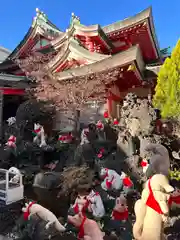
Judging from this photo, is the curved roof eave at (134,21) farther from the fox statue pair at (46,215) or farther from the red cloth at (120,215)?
the fox statue pair at (46,215)

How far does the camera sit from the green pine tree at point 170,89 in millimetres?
6090

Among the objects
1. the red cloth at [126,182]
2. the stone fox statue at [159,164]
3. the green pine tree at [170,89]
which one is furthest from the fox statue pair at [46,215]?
the green pine tree at [170,89]

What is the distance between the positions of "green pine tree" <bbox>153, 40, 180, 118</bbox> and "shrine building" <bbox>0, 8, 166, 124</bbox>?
1556 mm

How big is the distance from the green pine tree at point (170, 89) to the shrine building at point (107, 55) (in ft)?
5.11

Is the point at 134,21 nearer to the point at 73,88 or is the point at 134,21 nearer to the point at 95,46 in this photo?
the point at 95,46

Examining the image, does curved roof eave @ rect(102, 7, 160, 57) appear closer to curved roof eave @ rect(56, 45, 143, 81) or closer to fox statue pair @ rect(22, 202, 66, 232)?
curved roof eave @ rect(56, 45, 143, 81)

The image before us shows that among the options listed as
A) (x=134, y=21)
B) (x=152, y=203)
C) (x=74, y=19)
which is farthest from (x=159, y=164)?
(x=74, y=19)

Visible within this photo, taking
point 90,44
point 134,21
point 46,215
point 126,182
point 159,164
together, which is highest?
point 134,21

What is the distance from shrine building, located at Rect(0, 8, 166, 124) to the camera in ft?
27.6

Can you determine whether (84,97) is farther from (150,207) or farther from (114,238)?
(150,207)

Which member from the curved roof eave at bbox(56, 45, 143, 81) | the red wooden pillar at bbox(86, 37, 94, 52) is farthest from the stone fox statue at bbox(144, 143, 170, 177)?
the red wooden pillar at bbox(86, 37, 94, 52)

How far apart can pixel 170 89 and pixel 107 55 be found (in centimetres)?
415

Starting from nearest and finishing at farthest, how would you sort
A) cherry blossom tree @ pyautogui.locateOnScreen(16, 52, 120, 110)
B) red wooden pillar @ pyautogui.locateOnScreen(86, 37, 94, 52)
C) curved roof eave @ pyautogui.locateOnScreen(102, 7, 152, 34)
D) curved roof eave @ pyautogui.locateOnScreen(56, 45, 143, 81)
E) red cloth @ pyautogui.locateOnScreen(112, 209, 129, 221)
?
red cloth @ pyautogui.locateOnScreen(112, 209, 129, 221) < curved roof eave @ pyautogui.locateOnScreen(56, 45, 143, 81) < cherry blossom tree @ pyautogui.locateOnScreen(16, 52, 120, 110) < curved roof eave @ pyautogui.locateOnScreen(102, 7, 152, 34) < red wooden pillar @ pyautogui.locateOnScreen(86, 37, 94, 52)

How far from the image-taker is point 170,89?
6.24m
